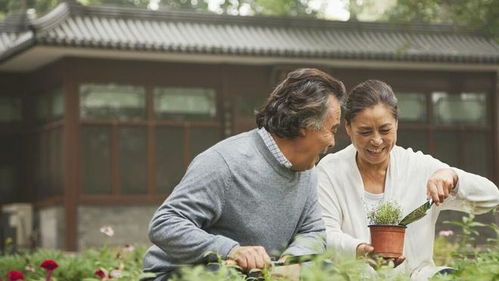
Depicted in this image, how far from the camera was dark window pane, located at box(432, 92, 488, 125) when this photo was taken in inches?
797

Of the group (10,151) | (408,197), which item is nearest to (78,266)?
(408,197)

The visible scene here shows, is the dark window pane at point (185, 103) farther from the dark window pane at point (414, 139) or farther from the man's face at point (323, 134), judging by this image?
the man's face at point (323, 134)

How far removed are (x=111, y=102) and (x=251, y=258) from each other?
14.4 m

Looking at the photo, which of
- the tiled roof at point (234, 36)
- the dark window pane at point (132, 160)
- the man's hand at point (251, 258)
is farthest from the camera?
the dark window pane at point (132, 160)

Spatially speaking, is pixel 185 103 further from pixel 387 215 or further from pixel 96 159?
pixel 387 215

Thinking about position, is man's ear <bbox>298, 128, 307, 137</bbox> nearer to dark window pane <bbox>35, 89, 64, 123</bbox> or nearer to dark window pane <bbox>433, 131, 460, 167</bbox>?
dark window pane <bbox>35, 89, 64, 123</bbox>

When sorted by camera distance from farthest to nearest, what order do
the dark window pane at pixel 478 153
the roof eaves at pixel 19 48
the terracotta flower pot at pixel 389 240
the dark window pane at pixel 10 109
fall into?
the dark window pane at pixel 478 153, the dark window pane at pixel 10 109, the roof eaves at pixel 19 48, the terracotta flower pot at pixel 389 240

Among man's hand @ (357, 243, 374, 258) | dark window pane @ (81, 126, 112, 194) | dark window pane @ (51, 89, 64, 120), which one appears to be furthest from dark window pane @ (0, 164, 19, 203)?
man's hand @ (357, 243, 374, 258)

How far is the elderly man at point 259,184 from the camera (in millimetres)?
3873

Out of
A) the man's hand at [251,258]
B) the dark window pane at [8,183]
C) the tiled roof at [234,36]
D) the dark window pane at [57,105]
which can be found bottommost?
the man's hand at [251,258]

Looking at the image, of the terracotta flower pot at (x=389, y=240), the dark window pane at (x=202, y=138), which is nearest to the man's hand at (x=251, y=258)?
the terracotta flower pot at (x=389, y=240)

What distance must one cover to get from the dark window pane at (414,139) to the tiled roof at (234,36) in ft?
4.56

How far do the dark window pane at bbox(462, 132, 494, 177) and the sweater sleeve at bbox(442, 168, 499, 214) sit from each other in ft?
51.5

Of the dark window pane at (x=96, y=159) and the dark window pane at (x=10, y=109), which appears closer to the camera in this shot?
the dark window pane at (x=96, y=159)
